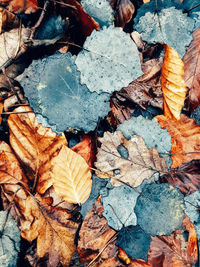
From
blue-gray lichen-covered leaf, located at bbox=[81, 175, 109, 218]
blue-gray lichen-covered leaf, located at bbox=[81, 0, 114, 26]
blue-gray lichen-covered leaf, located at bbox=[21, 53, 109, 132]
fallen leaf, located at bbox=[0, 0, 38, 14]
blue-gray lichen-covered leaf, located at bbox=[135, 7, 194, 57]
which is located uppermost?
fallen leaf, located at bbox=[0, 0, 38, 14]

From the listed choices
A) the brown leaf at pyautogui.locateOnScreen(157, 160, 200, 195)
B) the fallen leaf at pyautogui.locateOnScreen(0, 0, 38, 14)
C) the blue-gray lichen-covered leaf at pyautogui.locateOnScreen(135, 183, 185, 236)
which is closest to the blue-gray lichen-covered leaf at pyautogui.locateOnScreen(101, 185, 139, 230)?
the blue-gray lichen-covered leaf at pyautogui.locateOnScreen(135, 183, 185, 236)

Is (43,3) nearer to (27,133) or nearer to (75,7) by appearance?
(75,7)

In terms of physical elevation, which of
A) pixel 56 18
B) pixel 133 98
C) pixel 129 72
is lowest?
pixel 133 98

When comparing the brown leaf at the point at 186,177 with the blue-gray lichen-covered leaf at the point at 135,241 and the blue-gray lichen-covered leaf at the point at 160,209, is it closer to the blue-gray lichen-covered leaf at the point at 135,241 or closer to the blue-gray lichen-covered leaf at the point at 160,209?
the blue-gray lichen-covered leaf at the point at 160,209

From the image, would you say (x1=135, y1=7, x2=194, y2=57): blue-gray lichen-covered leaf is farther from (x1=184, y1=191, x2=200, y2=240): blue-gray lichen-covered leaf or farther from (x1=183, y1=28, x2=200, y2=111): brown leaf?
(x1=184, y1=191, x2=200, y2=240): blue-gray lichen-covered leaf

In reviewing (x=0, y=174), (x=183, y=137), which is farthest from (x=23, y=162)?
(x=183, y=137)

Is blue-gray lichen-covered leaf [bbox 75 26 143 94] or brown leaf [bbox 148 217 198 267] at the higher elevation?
blue-gray lichen-covered leaf [bbox 75 26 143 94]
